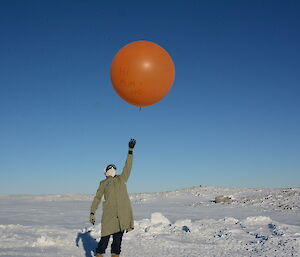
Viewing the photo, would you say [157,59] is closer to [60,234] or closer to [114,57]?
[114,57]

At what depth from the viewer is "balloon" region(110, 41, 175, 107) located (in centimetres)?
657

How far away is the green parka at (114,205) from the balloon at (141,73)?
1534 millimetres

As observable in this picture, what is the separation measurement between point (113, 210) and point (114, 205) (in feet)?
0.26

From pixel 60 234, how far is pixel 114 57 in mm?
4569

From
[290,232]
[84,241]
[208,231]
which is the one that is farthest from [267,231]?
[84,241]

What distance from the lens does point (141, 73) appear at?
6.54 meters

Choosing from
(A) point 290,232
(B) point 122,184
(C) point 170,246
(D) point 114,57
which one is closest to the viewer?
(B) point 122,184

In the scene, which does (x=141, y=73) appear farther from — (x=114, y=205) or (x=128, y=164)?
(x=114, y=205)

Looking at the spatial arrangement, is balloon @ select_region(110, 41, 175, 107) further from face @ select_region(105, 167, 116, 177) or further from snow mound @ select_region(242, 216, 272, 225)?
snow mound @ select_region(242, 216, 272, 225)

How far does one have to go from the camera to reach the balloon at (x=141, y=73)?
6570 mm

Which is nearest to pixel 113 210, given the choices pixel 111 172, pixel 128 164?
pixel 111 172

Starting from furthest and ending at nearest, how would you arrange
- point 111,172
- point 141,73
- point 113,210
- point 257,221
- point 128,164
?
point 257,221
point 141,73
point 128,164
point 111,172
point 113,210

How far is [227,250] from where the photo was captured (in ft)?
23.8

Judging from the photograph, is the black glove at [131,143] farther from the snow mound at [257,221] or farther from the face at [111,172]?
the snow mound at [257,221]
